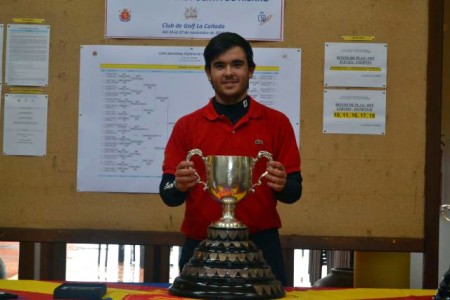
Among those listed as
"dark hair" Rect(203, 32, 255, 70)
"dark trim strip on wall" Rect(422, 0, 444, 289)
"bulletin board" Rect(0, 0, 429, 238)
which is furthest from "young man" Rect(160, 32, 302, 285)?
"dark trim strip on wall" Rect(422, 0, 444, 289)

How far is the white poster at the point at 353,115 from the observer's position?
10.6 ft

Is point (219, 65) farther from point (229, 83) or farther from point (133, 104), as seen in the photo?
point (133, 104)

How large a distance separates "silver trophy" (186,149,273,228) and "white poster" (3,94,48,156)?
1.66 m

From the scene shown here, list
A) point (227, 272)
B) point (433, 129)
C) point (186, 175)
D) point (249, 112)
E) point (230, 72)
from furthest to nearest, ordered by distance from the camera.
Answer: point (433, 129), point (249, 112), point (230, 72), point (186, 175), point (227, 272)

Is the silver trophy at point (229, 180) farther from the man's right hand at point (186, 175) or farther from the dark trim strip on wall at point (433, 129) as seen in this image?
the dark trim strip on wall at point (433, 129)

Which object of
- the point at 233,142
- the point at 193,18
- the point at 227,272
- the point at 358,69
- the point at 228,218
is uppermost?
the point at 193,18

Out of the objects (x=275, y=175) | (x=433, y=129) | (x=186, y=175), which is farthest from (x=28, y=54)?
(x=433, y=129)

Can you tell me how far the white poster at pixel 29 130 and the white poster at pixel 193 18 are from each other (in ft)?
1.53

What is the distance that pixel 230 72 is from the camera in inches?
85.6

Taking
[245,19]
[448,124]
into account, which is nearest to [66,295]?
[245,19]

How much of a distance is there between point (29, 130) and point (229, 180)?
1.78m

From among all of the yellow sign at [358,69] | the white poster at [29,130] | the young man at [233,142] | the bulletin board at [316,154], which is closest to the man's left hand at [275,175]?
the young man at [233,142]

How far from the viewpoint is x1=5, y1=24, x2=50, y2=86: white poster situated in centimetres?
328

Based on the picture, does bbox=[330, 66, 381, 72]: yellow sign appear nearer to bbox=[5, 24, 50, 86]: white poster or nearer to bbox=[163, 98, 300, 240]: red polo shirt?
bbox=[163, 98, 300, 240]: red polo shirt
